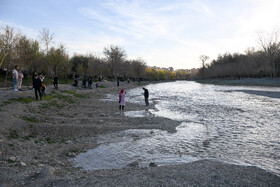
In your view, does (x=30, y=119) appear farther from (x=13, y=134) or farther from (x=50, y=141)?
(x=50, y=141)

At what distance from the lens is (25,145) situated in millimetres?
8633

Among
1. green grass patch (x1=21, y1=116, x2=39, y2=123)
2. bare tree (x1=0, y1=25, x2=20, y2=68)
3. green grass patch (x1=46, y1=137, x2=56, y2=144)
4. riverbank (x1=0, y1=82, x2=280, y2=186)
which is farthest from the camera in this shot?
bare tree (x1=0, y1=25, x2=20, y2=68)

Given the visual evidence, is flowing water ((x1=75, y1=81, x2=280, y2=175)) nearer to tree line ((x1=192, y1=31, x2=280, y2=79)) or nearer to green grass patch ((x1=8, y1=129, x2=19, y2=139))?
green grass patch ((x1=8, y1=129, x2=19, y2=139))

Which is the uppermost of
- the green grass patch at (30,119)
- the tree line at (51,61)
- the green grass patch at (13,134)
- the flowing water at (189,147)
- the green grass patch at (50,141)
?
the tree line at (51,61)

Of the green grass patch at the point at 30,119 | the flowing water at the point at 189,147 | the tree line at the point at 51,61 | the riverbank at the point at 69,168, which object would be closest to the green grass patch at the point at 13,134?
the riverbank at the point at 69,168

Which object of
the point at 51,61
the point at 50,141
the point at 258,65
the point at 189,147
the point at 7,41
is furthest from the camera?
the point at 258,65

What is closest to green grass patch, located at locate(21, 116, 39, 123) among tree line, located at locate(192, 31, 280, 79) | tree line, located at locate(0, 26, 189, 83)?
tree line, located at locate(0, 26, 189, 83)

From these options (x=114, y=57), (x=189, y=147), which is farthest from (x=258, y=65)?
(x=189, y=147)

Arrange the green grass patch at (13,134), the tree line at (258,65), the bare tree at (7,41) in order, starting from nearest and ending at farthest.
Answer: the green grass patch at (13,134)
the bare tree at (7,41)
the tree line at (258,65)

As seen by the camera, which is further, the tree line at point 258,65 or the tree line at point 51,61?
the tree line at point 258,65

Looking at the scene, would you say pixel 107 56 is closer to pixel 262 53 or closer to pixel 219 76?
pixel 262 53

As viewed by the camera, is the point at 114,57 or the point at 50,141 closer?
the point at 50,141

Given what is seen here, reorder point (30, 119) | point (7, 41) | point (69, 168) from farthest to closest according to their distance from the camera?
point (7, 41) → point (30, 119) → point (69, 168)

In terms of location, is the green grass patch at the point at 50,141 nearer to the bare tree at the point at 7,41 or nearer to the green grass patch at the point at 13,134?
the green grass patch at the point at 13,134
